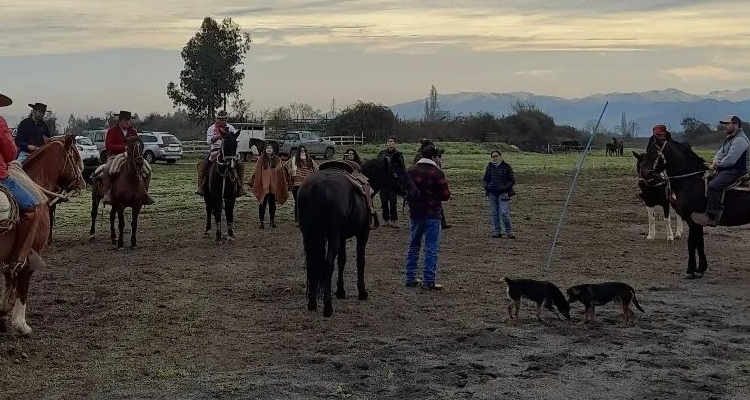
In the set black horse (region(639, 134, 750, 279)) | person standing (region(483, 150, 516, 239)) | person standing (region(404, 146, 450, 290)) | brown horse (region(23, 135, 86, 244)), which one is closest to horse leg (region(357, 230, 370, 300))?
person standing (region(404, 146, 450, 290))

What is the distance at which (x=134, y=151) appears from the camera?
43.2 ft

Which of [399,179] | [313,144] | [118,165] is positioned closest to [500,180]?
[399,179]

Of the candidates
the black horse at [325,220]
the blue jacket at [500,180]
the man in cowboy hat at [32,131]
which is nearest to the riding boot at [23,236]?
the black horse at [325,220]

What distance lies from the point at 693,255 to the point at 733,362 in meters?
4.53

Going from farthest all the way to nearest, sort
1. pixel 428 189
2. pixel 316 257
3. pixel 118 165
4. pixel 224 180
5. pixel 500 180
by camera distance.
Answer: pixel 500 180
pixel 224 180
pixel 118 165
pixel 428 189
pixel 316 257

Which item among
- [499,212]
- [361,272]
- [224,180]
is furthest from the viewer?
[499,212]

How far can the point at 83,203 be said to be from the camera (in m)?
21.6

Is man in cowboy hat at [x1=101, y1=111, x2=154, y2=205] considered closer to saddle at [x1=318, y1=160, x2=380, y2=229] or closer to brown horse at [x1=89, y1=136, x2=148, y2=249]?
Result: brown horse at [x1=89, y1=136, x2=148, y2=249]

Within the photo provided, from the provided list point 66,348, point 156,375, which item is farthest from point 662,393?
point 66,348

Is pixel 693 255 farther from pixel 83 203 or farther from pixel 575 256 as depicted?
pixel 83 203

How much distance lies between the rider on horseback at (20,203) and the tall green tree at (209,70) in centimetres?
4957

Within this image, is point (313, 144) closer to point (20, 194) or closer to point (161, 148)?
point (161, 148)

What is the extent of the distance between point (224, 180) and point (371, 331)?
6983 mm

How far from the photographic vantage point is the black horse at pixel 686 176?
37.0 feet
